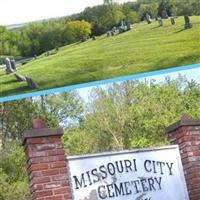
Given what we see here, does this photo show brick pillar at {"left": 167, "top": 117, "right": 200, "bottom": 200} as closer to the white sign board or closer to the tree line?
the white sign board

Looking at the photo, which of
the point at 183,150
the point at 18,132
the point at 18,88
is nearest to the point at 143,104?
the point at 18,132

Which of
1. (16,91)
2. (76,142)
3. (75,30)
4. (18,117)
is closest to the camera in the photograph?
(16,91)

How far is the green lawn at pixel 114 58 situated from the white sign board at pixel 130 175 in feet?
12.6

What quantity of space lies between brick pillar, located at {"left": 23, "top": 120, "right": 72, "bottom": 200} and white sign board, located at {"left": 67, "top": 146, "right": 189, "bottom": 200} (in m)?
0.10

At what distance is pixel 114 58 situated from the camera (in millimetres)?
8906

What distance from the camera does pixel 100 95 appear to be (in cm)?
1659

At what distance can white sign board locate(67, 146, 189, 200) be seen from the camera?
4.72 m

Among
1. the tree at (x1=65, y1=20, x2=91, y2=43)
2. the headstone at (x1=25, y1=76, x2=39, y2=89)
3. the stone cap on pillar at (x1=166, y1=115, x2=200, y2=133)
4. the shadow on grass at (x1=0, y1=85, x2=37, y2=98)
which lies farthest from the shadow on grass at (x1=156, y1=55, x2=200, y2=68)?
the stone cap on pillar at (x1=166, y1=115, x2=200, y2=133)

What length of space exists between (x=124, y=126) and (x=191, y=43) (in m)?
7.05

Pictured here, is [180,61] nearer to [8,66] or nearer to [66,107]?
[8,66]

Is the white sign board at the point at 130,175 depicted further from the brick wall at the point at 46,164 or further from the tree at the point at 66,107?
the tree at the point at 66,107

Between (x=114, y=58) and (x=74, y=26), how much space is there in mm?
762

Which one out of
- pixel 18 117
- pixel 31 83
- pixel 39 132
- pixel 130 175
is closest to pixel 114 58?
pixel 31 83

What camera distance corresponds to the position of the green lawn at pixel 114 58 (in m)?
8.70
